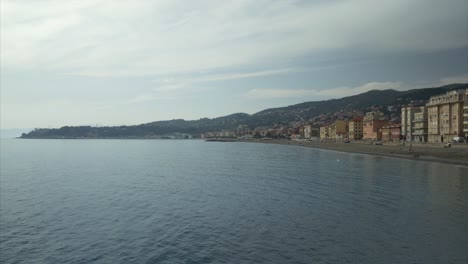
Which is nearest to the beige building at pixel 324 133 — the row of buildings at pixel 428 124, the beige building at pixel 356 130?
the beige building at pixel 356 130

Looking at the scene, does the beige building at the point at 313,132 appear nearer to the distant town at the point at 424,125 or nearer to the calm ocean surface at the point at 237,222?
the distant town at the point at 424,125

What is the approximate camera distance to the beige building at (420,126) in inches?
3428

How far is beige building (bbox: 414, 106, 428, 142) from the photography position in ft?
286

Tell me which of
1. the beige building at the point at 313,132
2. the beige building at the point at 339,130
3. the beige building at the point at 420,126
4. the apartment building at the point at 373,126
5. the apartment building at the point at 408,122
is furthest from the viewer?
the beige building at the point at 313,132

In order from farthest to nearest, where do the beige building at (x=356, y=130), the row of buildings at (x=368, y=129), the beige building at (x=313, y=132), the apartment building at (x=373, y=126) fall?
the beige building at (x=313, y=132)
the beige building at (x=356, y=130)
the apartment building at (x=373, y=126)
the row of buildings at (x=368, y=129)

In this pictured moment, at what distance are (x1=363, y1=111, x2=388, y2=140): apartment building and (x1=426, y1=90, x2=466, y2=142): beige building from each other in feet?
101

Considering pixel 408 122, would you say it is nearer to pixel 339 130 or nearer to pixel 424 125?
pixel 424 125

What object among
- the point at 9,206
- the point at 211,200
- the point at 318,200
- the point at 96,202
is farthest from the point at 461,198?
the point at 9,206

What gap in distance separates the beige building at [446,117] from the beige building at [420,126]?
3.92 metres

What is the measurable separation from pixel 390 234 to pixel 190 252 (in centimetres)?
766

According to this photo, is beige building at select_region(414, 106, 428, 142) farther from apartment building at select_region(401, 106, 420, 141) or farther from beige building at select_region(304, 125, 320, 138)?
beige building at select_region(304, 125, 320, 138)

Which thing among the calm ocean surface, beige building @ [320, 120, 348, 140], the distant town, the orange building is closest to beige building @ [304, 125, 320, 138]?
beige building @ [320, 120, 348, 140]

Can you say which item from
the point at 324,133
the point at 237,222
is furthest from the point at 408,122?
the point at 237,222

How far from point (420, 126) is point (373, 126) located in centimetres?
2758
